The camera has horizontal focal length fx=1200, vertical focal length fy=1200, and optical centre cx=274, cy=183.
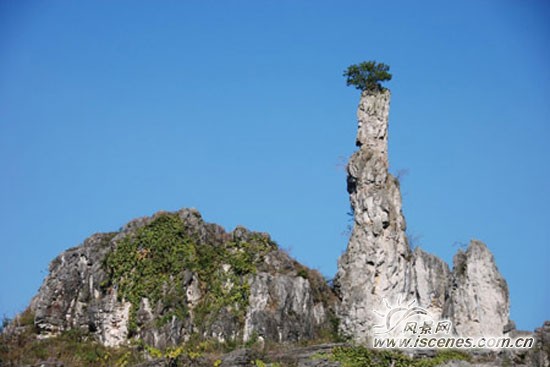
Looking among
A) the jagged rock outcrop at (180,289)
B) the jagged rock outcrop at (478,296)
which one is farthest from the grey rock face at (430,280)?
the jagged rock outcrop at (180,289)

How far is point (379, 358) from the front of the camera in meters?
37.8

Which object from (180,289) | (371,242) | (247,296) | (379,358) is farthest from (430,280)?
(180,289)

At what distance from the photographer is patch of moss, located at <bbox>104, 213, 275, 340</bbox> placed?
40.5 m

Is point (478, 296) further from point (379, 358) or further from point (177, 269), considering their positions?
point (177, 269)

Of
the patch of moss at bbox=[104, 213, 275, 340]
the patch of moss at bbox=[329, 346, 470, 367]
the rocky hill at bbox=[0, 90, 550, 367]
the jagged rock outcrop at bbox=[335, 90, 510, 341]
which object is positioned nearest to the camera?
the patch of moss at bbox=[329, 346, 470, 367]

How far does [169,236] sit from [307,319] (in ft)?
18.3

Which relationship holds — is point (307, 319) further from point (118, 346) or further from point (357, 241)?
point (118, 346)

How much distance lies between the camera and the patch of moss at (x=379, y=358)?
37.7 m

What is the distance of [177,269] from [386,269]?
24.0ft

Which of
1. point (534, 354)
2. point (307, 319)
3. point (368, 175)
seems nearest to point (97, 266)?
point (307, 319)

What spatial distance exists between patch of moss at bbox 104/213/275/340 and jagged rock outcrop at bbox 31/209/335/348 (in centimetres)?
3

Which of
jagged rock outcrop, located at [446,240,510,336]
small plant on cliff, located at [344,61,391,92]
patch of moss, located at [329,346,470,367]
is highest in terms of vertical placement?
small plant on cliff, located at [344,61,391,92]

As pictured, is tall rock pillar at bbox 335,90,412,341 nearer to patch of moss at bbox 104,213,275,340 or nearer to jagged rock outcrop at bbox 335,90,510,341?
jagged rock outcrop at bbox 335,90,510,341

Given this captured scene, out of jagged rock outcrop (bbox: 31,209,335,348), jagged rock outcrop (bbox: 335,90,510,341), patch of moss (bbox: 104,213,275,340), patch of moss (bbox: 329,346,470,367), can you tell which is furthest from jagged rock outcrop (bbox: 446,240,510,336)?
patch of moss (bbox: 104,213,275,340)
